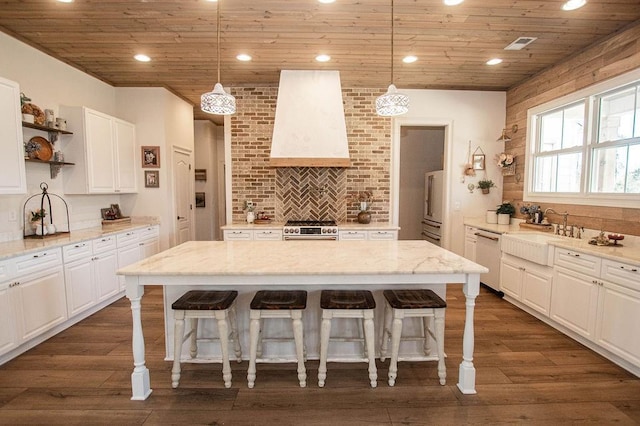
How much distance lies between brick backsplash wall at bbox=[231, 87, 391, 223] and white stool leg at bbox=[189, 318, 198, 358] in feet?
8.19

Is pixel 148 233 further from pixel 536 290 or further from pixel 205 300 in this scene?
pixel 536 290

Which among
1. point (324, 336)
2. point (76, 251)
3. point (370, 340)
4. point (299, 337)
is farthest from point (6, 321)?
point (370, 340)

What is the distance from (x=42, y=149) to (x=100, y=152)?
624mm

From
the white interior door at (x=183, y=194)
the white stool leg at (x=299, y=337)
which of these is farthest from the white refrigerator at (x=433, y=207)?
the white interior door at (x=183, y=194)

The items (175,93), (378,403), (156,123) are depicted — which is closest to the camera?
(378,403)

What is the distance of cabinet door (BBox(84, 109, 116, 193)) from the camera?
12.4ft

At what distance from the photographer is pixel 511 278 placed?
375 centimetres

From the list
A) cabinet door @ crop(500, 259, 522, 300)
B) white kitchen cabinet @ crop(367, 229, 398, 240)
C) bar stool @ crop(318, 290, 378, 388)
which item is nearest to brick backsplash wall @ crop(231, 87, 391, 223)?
white kitchen cabinet @ crop(367, 229, 398, 240)

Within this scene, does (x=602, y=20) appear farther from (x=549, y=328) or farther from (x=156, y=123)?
(x=156, y=123)

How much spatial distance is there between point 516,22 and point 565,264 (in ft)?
7.37

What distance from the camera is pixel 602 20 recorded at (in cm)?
290

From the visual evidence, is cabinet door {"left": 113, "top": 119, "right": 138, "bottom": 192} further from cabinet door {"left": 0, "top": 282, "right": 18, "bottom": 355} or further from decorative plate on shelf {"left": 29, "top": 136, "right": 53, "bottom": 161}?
cabinet door {"left": 0, "top": 282, "right": 18, "bottom": 355}

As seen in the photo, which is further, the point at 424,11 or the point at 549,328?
the point at 549,328

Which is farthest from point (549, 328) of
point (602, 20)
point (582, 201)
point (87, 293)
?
point (87, 293)
